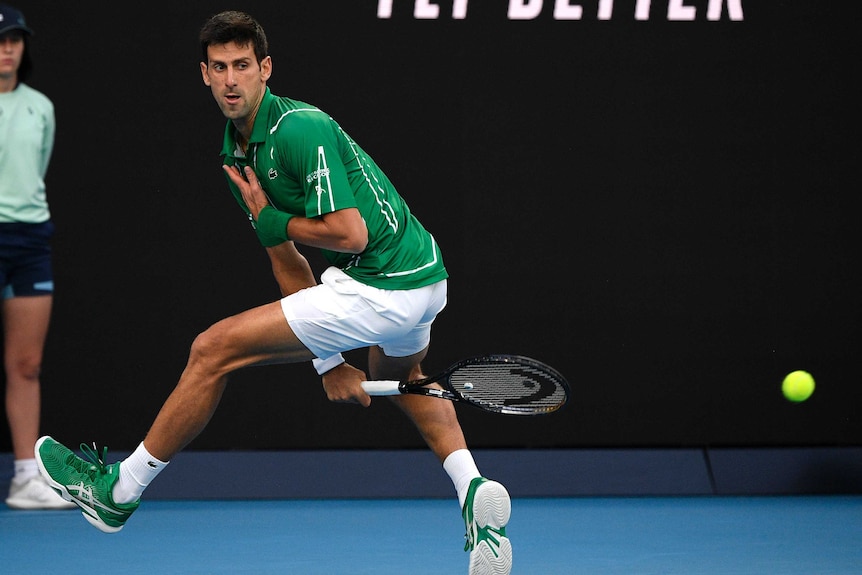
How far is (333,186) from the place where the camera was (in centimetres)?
341

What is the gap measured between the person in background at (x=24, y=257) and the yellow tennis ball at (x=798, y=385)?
9.33 ft

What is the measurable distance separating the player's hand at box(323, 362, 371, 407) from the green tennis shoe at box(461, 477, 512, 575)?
40 centimetres

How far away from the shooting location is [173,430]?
139 inches

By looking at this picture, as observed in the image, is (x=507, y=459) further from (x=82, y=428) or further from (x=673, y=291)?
(x=82, y=428)

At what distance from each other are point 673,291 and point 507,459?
966mm

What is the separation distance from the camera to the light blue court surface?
4.05m

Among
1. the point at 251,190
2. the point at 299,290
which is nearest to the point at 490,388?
the point at 299,290

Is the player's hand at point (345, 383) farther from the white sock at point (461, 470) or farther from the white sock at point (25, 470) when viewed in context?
the white sock at point (25, 470)

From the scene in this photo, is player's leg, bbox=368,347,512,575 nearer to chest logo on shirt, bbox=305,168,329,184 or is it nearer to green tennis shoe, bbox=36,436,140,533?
chest logo on shirt, bbox=305,168,329,184

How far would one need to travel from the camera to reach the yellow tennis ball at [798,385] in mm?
5320

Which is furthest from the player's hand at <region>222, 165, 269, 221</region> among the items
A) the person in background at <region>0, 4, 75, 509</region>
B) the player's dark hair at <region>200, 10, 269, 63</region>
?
the person in background at <region>0, 4, 75, 509</region>

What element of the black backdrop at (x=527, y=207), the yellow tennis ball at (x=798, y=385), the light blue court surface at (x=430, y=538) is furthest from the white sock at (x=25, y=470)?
the yellow tennis ball at (x=798, y=385)

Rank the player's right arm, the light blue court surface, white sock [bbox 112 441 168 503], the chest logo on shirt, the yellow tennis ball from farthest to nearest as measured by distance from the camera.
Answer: the yellow tennis ball, the light blue court surface, the player's right arm, white sock [bbox 112 441 168 503], the chest logo on shirt

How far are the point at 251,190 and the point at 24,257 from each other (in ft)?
6.20
